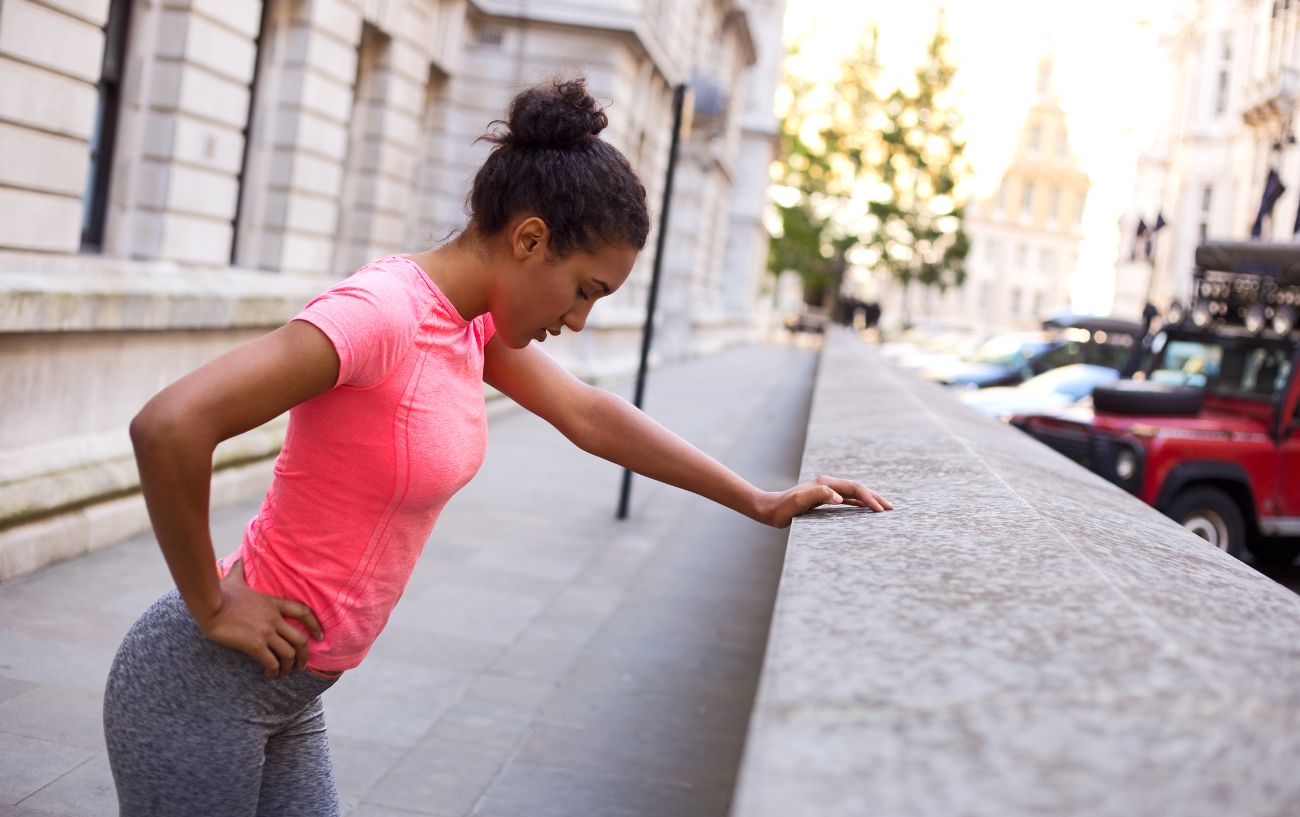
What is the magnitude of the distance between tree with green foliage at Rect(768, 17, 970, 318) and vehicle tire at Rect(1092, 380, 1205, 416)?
43.4 m

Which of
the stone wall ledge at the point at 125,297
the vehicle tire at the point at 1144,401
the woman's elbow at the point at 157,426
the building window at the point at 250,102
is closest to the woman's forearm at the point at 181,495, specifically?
the woman's elbow at the point at 157,426

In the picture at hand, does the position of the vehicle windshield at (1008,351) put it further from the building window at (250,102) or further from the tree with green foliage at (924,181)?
the tree with green foliage at (924,181)

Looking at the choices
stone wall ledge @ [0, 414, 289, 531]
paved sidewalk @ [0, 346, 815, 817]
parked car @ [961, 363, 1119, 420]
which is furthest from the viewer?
parked car @ [961, 363, 1119, 420]

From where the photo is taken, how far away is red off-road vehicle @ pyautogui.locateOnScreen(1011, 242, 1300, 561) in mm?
9445

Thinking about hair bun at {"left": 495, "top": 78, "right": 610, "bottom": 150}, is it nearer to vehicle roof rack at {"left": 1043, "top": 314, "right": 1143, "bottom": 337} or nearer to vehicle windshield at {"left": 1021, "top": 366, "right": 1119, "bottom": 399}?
vehicle windshield at {"left": 1021, "top": 366, "right": 1119, "bottom": 399}

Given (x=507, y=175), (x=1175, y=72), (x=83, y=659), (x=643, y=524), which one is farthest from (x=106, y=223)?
(x=1175, y=72)

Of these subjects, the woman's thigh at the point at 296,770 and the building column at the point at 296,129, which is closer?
the woman's thigh at the point at 296,770

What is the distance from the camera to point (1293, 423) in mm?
10031

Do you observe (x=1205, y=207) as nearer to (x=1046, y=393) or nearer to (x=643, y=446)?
(x=1046, y=393)

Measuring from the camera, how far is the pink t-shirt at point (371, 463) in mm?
1962

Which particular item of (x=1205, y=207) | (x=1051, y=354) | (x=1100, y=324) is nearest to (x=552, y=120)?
(x=1100, y=324)

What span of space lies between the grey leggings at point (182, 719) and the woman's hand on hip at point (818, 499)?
38.5 inches

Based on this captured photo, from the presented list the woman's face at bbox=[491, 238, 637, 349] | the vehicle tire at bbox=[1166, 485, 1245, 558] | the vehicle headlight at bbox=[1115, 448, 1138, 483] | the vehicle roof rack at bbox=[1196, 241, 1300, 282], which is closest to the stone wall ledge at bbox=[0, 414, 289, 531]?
the woman's face at bbox=[491, 238, 637, 349]

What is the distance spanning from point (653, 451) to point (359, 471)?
75 cm
